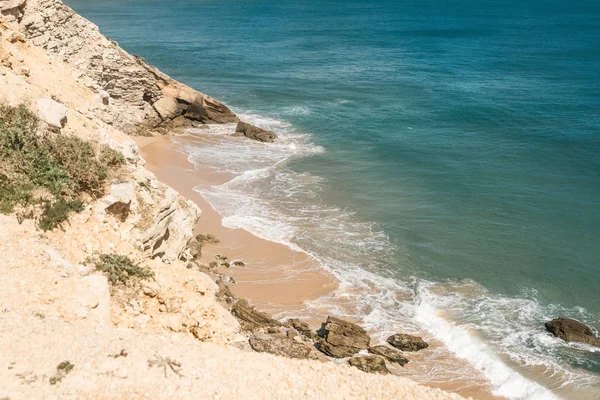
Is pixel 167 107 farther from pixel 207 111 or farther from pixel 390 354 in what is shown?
pixel 390 354

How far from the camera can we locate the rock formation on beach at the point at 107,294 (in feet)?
33.1

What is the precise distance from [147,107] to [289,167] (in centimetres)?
1231

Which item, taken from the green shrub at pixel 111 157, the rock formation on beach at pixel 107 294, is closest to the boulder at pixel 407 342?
the rock formation on beach at pixel 107 294

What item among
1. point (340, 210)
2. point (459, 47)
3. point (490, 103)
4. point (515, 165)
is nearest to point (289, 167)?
point (340, 210)

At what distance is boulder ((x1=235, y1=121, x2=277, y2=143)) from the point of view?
42250 mm

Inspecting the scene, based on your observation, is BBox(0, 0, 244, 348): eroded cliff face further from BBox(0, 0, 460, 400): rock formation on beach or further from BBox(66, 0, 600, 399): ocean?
BBox(66, 0, 600, 399): ocean

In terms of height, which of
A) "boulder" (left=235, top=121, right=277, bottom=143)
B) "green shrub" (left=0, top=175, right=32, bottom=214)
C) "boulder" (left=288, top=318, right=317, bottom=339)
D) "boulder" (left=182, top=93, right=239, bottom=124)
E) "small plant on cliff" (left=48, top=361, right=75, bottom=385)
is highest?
"green shrub" (left=0, top=175, right=32, bottom=214)

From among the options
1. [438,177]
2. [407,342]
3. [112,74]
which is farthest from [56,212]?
[112,74]

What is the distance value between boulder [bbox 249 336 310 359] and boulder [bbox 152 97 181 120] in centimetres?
2873

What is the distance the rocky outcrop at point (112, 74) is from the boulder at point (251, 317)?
8757mm

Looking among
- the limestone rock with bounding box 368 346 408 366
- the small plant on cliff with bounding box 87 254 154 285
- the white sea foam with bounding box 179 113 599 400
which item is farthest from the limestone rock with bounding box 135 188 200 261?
the white sea foam with bounding box 179 113 599 400

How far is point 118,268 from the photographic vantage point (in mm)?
12445

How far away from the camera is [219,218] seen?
28703mm

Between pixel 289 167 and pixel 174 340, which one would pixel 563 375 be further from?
pixel 289 167
